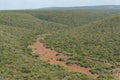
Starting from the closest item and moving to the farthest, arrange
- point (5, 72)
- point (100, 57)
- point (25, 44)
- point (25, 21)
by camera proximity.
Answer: point (5, 72) < point (100, 57) < point (25, 44) < point (25, 21)

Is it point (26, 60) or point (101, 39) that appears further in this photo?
point (101, 39)

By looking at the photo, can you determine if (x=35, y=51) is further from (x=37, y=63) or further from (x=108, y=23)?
(x=108, y=23)

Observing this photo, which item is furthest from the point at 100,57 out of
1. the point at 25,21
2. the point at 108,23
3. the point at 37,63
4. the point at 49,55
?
the point at 25,21

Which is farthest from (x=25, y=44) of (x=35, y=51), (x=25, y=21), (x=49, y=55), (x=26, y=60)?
(x=25, y=21)

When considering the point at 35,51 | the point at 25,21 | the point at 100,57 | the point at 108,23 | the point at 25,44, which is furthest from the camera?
the point at 25,21

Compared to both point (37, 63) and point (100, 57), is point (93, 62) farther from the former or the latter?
point (37, 63)

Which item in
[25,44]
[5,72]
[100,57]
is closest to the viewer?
[5,72]

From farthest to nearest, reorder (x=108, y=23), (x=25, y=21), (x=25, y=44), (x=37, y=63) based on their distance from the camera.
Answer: (x=25, y=21) < (x=108, y=23) < (x=25, y=44) < (x=37, y=63)

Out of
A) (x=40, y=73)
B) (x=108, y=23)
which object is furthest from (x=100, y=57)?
(x=108, y=23)

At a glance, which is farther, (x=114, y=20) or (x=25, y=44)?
(x=114, y=20)
